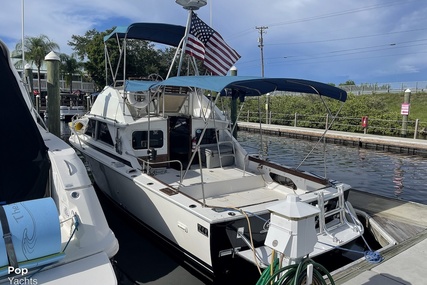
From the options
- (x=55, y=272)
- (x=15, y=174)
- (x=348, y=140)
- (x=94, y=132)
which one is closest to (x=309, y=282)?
(x=55, y=272)

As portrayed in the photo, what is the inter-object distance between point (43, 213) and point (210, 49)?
15.2ft

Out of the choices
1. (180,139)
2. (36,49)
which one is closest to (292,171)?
(180,139)

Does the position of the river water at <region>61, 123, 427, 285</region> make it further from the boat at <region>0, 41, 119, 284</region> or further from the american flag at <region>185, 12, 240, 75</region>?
the american flag at <region>185, 12, 240, 75</region>

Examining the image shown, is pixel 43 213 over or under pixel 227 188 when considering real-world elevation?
over

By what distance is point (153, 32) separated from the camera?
28.2 ft

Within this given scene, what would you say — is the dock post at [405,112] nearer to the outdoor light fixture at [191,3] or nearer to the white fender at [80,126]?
the outdoor light fixture at [191,3]

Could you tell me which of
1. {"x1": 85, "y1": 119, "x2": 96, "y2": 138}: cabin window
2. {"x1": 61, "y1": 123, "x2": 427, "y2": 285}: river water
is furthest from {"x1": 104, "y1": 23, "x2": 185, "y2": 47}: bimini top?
{"x1": 61, "y1": 123, "x2": 427, "y2": 285}: river water

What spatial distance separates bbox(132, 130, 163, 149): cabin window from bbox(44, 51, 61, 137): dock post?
2.66 m

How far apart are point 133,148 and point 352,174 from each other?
26.5ft

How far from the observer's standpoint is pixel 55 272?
3031 millimetres

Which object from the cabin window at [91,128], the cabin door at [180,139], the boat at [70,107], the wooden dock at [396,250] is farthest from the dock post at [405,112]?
the boat at [70,107]

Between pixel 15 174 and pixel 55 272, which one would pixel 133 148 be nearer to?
pixel 15 174

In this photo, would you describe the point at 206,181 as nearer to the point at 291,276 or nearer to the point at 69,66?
the point at 291,276

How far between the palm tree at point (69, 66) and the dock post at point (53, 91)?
34.6 m
